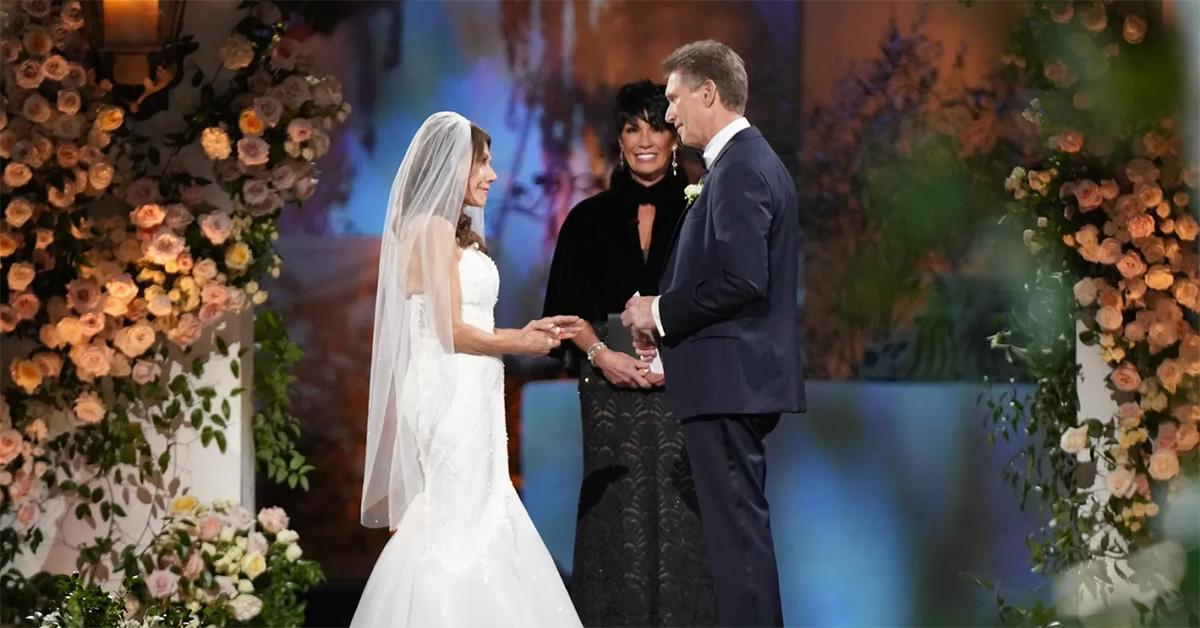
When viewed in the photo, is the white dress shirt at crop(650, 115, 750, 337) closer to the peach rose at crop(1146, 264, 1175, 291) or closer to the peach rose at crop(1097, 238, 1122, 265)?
the peach rose at crop(1097, 238, 1122, 265)

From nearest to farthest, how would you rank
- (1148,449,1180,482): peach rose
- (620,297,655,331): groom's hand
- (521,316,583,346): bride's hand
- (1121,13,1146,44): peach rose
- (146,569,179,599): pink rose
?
1. (620,297,655,331): groom's hand
2. (521,316,583,346): bride's hand
3. (1148,449,1180,482): peach rose
4. (1121,13,1146,44): peach rose
5. (146,569,179,599): pink rose

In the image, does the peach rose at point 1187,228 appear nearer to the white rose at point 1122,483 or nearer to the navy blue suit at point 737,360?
the white rose at point 1122,483

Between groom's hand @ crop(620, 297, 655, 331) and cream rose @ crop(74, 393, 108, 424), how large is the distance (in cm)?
170

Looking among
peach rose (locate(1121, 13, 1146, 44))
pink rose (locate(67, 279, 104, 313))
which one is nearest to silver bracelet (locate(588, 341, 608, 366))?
pink rose (locate(67, 279, 104, 313))

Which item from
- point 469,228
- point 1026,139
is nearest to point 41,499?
point 469,228

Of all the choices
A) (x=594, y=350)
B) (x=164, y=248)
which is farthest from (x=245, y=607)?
(x=594, y=350)

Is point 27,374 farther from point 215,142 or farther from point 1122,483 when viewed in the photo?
point 1122,483

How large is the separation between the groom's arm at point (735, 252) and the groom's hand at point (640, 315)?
0.15 meters

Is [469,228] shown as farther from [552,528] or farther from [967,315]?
[967,315]

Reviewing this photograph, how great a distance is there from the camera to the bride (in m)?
4.64

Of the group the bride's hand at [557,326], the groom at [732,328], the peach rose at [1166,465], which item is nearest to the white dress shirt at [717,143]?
the groom at [732,328]

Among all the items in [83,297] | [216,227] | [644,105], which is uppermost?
[644,105]

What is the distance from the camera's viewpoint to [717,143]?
4.66 m

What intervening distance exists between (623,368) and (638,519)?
521 mm
